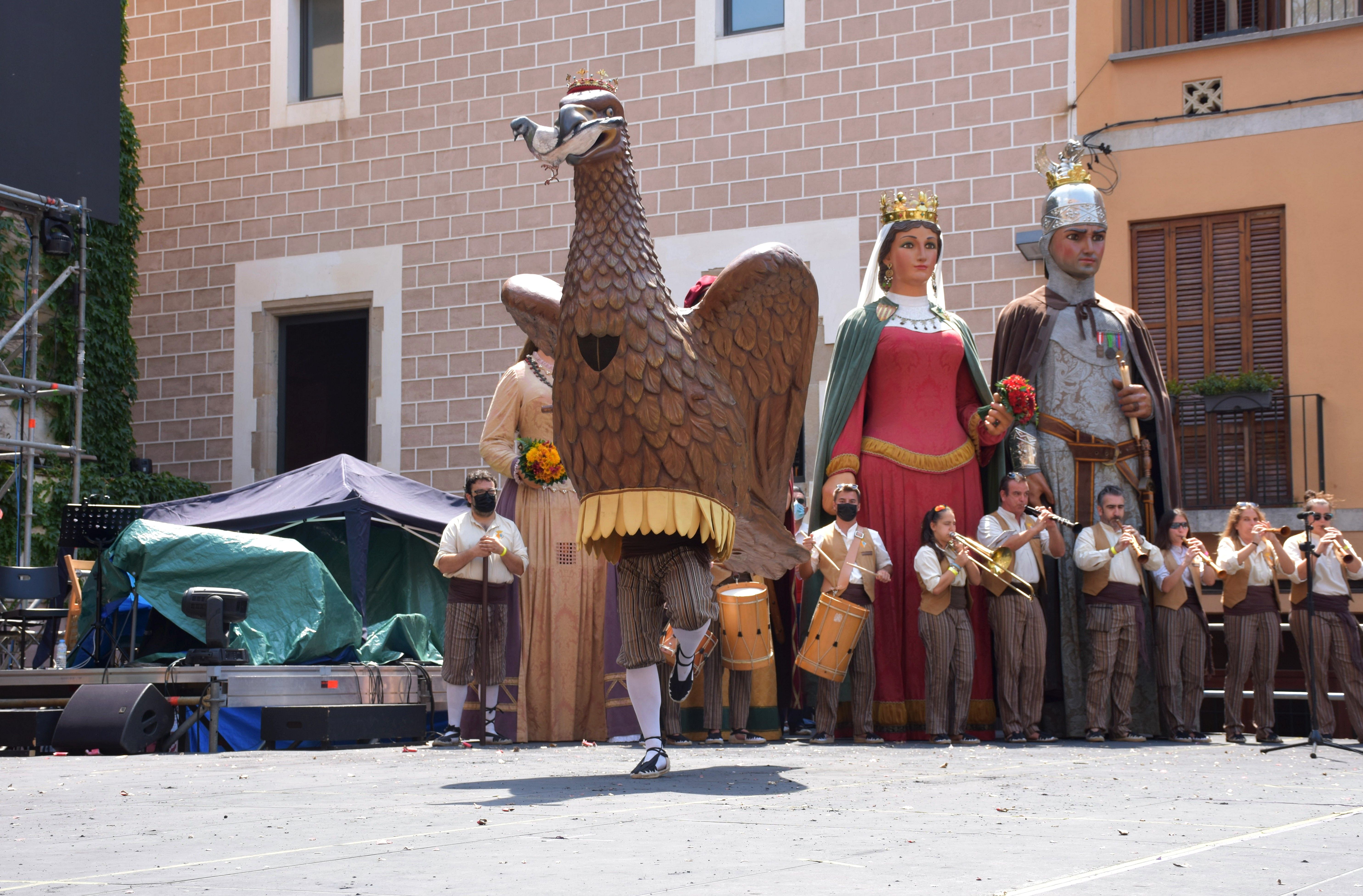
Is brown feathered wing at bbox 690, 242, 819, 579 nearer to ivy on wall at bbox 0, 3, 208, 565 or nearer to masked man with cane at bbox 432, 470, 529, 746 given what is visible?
masked man with cane at bbox 432, 470, 529, 746

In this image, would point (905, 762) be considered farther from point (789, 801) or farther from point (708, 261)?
point (708, 261)

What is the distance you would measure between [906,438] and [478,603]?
2505 millimetres

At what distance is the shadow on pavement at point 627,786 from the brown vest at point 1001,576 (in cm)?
266

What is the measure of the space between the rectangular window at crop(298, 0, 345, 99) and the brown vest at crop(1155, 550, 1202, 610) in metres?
11.6

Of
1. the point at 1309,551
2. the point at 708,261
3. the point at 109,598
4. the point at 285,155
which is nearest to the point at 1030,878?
the point at 1309,551

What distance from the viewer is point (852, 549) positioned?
27.3ft

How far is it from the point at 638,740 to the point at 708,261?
7641mm

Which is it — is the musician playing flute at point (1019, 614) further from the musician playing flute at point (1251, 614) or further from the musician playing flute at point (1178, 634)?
the musician playing flute at point (1251, 614)

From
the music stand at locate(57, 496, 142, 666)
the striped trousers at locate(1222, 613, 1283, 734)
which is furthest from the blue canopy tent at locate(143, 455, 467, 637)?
the striped trousers at locate(1222, 613, 1283, 734)

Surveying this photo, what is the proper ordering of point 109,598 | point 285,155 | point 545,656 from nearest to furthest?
point 545,656, point 109,598, point 285,155

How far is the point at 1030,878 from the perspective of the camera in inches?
127

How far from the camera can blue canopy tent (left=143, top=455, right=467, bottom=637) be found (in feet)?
42.0

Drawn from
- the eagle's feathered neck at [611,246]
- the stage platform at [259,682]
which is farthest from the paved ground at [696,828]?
the stage platform at [259,682]

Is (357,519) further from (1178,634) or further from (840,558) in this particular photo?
(1178,634)
